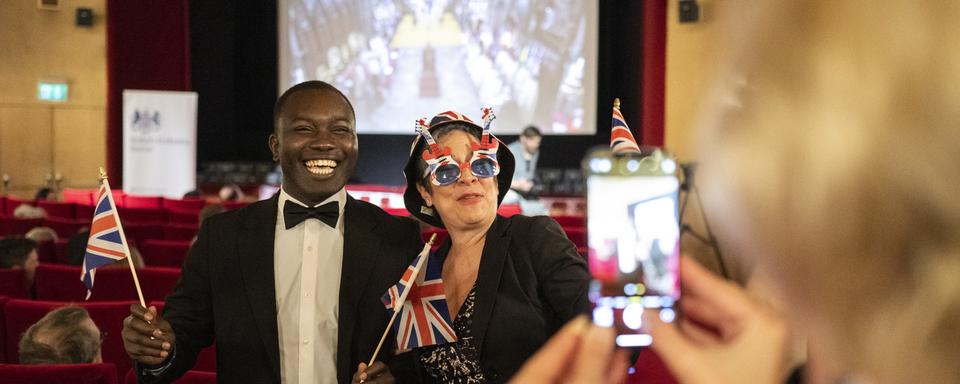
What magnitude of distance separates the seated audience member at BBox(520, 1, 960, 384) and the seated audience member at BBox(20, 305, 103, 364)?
2755 mm

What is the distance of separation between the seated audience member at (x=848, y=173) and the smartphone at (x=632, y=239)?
78mm

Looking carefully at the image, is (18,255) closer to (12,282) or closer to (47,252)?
(12,282)

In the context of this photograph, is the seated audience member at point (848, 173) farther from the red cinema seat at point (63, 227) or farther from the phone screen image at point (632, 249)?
the red cinema seat at point (63, 227)

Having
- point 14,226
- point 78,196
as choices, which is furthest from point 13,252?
point 78,196

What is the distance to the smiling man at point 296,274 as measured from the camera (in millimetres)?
2047

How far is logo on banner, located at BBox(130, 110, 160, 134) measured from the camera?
1102 cm

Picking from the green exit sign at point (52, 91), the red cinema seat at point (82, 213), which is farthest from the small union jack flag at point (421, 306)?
the green exit sign at point (52, 91)

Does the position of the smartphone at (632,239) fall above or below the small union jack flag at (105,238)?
above

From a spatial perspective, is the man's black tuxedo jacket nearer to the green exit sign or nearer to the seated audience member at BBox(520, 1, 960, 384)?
the seated audience member at BBox(520, 1, 960, 384)

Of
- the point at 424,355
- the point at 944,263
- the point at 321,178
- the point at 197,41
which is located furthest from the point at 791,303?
the point at 197,41

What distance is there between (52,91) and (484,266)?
12.3 metres

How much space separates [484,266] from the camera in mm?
1950

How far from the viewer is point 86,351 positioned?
2.72 metres

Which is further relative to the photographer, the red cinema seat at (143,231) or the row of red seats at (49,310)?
the red cinema seat at (143,231)
